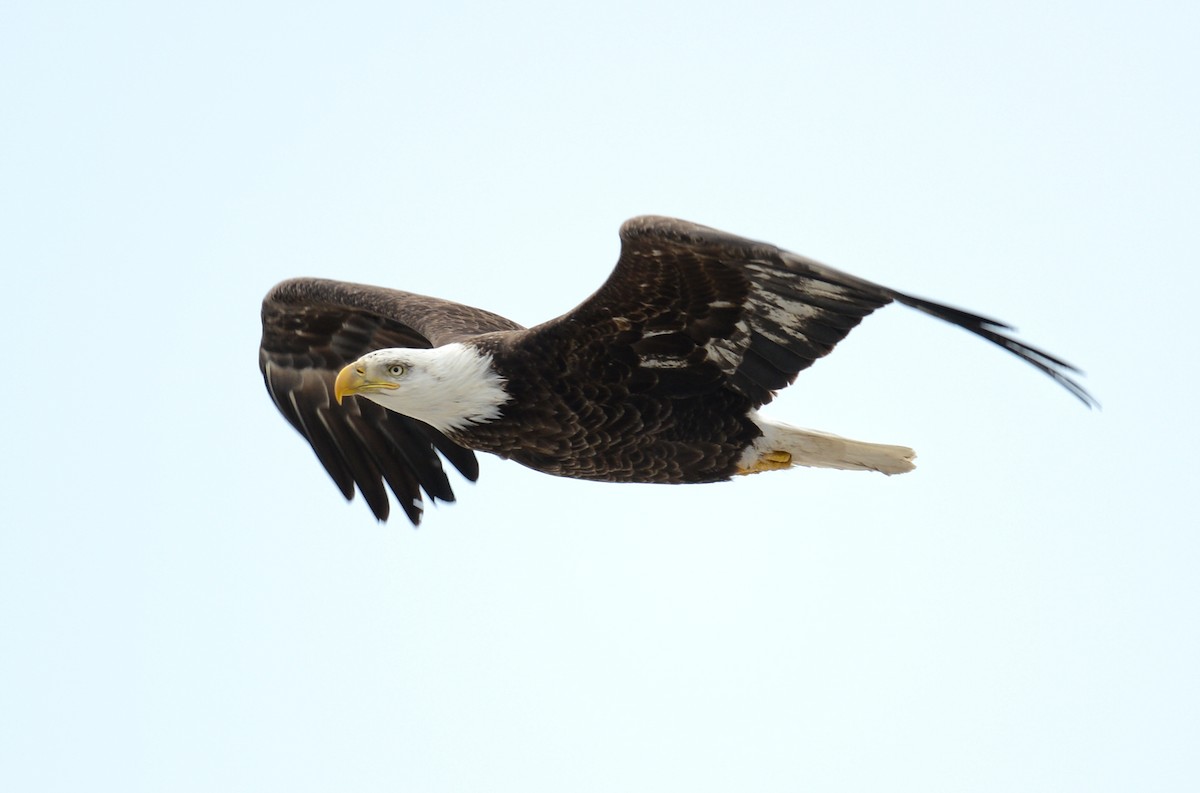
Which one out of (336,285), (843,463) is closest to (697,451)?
(843,463)

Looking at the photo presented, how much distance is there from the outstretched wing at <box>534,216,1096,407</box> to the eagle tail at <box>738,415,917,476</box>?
0.44 m

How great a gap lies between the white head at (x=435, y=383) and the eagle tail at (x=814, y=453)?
1.47 meters

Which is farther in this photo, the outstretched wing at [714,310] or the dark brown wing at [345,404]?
the dark brown wing at [345,404]

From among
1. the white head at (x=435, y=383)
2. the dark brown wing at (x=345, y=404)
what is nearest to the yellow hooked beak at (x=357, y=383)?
the white head at (x=435, y=383)

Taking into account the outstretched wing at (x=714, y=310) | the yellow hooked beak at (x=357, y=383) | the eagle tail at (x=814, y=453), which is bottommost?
the yellow hooked beak at (x=357, y=383)

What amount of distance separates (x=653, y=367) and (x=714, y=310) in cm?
48

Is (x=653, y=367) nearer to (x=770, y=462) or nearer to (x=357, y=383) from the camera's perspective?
(x=770, y=462)

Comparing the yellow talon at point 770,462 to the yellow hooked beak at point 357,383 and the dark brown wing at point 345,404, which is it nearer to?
the yellow hooked beak at point 357,383

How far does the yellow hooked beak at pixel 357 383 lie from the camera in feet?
30.7

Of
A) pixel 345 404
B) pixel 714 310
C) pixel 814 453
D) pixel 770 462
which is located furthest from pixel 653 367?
pixel 345 404

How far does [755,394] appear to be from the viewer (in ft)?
30.3

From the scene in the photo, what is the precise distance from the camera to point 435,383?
9.20 m

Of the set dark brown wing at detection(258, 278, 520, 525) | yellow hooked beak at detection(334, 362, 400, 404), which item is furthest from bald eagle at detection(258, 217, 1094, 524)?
dark brown wing at detection(258, 278, 520, 525)

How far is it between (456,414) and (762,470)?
1.79 meters
